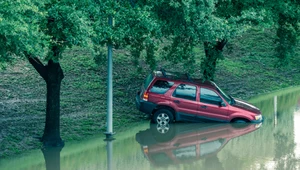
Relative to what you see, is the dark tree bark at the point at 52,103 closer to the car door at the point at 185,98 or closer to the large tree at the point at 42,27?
the large tree at the point at 42,27

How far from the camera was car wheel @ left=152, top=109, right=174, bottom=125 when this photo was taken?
21.5 meters

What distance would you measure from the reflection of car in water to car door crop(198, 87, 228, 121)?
482 mm

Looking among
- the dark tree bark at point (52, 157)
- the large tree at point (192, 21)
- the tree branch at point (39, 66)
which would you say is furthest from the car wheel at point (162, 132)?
the tree branch at point (39, 66)

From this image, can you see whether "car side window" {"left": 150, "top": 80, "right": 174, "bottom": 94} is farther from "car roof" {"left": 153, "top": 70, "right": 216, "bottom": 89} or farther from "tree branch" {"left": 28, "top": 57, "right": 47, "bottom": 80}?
"tree branch" {"left": 28, "top": 57, "right": 47, "bottom": 80}

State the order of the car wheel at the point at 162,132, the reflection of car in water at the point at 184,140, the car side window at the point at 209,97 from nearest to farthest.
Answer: the reflection of car in water at the point at 184,140
the car wheel at the point at 162,132
the car side window at the point at 209,97

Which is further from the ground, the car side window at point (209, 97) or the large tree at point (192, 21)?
the large tree at point (192, 21)

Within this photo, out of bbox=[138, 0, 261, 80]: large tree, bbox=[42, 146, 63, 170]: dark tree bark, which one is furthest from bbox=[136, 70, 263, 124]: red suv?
bbox=[42, 146, 63, 170]: dark tree bark

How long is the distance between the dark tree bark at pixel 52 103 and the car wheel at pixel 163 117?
13.2 ft

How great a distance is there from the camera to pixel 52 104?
18688mm

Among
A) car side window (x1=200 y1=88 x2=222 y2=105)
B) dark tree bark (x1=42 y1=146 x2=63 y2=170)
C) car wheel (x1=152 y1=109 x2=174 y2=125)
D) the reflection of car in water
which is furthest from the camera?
car wheel (x1=152 y1=109 x2=174 y2=125)

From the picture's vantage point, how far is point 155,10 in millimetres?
18703

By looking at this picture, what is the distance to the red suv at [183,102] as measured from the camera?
21.2m

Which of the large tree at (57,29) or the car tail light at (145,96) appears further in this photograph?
the car tail light at (145,96)

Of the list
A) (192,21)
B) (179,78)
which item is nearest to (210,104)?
(179,78)
